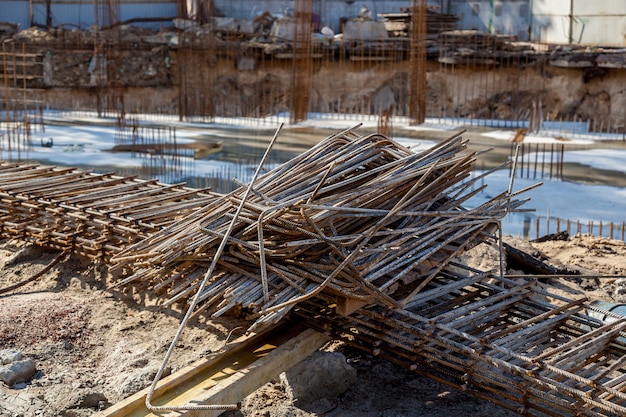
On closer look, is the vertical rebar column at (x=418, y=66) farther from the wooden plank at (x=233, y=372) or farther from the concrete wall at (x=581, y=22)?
the wooden plank at (x=233, y=372)

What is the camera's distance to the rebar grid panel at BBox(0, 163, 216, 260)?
5391mm

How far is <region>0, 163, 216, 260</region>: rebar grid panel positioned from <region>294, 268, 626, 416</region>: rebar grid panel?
164cm

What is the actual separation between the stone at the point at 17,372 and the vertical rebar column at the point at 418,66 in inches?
478

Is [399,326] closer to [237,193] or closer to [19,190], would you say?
[237,193]

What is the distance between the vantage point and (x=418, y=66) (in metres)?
15.7

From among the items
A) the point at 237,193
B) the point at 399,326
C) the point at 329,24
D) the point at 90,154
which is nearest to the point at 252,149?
the point at 90,154

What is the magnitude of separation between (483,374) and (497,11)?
19283mm

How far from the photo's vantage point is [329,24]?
2241 cm

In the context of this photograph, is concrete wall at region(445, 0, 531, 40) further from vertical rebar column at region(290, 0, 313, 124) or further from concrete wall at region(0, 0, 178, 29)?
concrete wall at region(0, 0, 178, 29)

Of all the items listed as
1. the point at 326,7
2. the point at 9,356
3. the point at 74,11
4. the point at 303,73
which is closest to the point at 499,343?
the point at 9,356

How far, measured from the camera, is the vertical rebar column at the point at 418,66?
1541 cm

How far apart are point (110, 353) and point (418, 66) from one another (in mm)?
12255

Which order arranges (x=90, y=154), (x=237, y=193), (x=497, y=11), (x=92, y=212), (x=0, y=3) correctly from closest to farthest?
(x=237, y=193), (x=92, y=212), (x=90, y=154), (x=497, y=11), (x=0, y=3)

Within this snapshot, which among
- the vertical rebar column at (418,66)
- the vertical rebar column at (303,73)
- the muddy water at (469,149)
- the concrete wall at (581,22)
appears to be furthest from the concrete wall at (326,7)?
the muddy water at (469,149)
